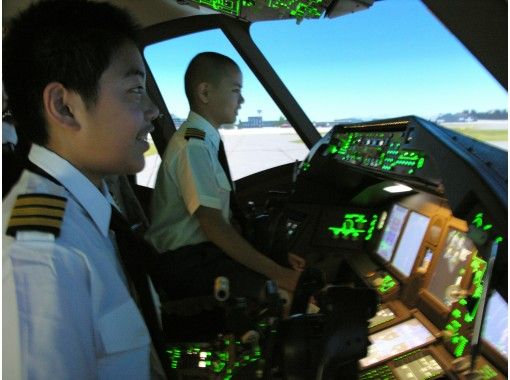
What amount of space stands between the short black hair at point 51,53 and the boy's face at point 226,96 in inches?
39.6

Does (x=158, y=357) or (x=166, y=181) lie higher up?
(x=166, y=181)

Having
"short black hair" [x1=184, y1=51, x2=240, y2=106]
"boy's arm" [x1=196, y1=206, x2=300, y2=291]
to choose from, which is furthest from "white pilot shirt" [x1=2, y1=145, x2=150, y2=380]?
"short black hair" [x1=184, y1=51, x2=240, y2=106]

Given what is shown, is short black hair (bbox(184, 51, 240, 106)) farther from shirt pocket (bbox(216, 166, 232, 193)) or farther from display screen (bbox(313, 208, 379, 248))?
display screen (bbox(313, 208, 379, 248))

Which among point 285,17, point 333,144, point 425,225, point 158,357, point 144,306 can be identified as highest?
point 285,17

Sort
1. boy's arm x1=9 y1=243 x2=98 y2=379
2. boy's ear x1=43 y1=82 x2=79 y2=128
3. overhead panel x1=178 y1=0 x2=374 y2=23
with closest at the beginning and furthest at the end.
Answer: boy's arm x1=9 y1=243 x2=98 y2=379, boy's ear x1=43 y1=82 x2=79 y2=128, overhead panel x1=178 y1=0 x2=374 y2=23

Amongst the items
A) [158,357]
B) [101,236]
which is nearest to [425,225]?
[158,357]

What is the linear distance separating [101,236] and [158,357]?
0.98 ft

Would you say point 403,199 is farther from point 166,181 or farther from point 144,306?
point 144,306

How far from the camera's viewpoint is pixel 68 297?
56cm

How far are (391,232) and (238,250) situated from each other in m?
0.80

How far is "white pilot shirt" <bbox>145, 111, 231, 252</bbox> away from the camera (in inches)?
59.4

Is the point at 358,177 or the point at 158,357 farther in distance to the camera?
the point at 358,177

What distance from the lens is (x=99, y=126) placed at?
2.34ft

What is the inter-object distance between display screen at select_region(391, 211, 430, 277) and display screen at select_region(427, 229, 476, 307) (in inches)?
6.1
